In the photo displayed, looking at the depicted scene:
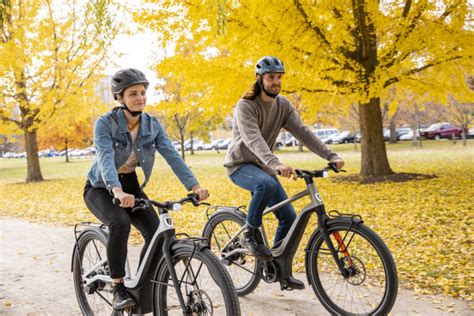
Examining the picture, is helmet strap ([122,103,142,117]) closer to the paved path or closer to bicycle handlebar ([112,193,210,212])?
bicycle handlebar ([112,193,210,212])

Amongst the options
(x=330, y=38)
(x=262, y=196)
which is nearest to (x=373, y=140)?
(x=330, y=38)

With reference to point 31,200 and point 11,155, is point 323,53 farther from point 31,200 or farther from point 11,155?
point 11,155

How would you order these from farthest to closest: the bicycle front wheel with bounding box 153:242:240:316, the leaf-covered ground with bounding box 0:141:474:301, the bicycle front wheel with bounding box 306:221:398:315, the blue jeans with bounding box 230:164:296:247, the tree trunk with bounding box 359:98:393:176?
the tree trunk with bounding box 359:98:393:176 → the leaf-covered ground with bounding box 0:141:474:301 → the blue jeans with bounding box 230:164:296:247 → the bicycle front wheel with bounding box 306:221:398:315 → the bicycle front wheel with bounding box 153:242:240:316

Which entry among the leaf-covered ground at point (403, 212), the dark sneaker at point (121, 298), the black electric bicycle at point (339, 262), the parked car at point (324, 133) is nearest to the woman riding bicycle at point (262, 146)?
the black electric bicycle at point (339, 262)

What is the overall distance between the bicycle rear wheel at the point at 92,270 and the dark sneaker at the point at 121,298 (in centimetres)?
26

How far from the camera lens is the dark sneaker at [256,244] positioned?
13.6 feet

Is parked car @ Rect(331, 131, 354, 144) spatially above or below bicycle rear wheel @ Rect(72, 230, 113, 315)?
above

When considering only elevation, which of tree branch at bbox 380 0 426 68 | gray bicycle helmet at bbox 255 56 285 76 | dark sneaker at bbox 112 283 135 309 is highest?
tree branch at bbox 380 0 426 68

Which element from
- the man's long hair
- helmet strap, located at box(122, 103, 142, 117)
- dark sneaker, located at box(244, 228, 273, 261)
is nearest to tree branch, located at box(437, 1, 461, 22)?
the man's long hair

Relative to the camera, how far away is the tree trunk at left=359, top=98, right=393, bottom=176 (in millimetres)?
13648

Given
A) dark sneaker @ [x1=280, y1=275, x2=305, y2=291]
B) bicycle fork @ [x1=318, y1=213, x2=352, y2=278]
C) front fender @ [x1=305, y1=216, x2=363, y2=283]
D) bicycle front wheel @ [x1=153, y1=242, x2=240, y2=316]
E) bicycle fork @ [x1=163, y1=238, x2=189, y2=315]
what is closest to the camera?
bicycle front wheel @ [x1=153, y1=242, x2=240, y2=316]

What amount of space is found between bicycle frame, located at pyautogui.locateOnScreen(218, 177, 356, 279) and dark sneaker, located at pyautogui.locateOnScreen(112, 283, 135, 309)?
1.27 meters

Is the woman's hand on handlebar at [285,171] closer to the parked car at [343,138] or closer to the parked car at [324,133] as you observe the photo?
the parked car at [343,138]

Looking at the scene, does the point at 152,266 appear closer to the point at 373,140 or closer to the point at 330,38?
the point at 330,38
